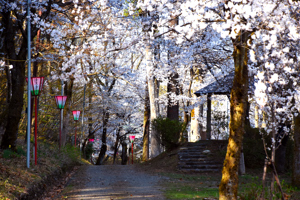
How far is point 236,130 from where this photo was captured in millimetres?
5828

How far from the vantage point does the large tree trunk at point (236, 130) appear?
5.77 m

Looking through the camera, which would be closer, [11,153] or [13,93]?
[11,153]

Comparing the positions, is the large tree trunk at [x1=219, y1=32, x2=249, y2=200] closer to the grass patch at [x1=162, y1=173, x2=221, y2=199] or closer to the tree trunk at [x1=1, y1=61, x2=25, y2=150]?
the grass patch at [x1=162, y1=173, x2=221, y2=199]

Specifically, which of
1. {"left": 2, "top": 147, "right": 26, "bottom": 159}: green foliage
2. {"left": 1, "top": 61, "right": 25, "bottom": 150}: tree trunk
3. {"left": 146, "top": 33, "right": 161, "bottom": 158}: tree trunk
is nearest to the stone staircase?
{"left": 146, "top": 33, "right": 161, "bottom": 158}: tree trunk

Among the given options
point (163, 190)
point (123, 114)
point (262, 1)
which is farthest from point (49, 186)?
point (123, 114)

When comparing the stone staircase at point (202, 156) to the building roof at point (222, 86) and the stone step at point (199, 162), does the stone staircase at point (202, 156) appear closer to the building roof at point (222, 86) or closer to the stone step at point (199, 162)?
the stone step at point (199, 162)

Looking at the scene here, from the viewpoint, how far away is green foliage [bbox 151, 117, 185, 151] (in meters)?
15.6

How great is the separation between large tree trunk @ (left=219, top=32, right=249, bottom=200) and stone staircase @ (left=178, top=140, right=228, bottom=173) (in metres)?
7.67

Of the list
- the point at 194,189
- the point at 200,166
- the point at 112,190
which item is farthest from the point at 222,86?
the point at 112,190

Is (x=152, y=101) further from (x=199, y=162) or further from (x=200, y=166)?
(x=200, y=166)

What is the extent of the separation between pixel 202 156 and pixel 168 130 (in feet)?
6.76

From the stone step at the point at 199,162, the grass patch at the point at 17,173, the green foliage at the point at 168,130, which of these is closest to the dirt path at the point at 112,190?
the grass patch at the point at 17,173

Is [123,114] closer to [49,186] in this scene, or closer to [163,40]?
[163,40]

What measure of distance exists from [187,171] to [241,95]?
26.3 ft
